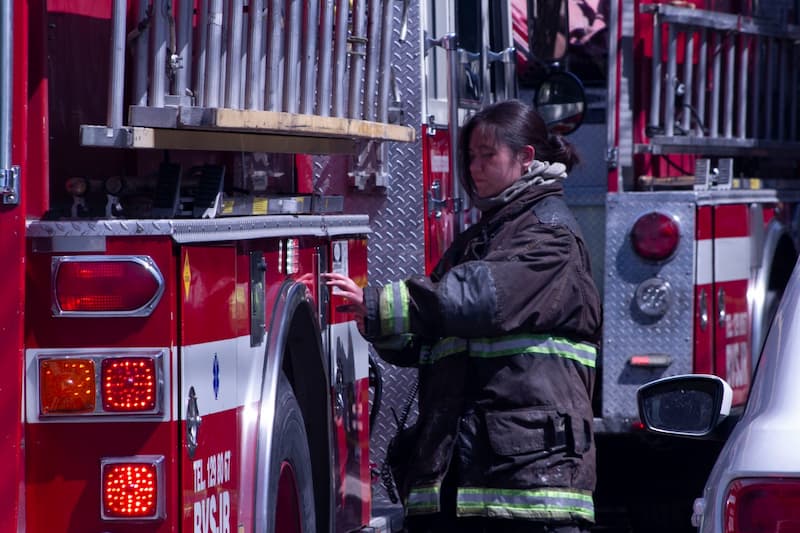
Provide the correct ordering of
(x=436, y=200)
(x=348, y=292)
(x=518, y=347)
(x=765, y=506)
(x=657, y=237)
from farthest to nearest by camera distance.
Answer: (x=657, y=237) < (x=436, y=200) < (x=348, y=292) < (x=518, y=347) < (x=765, y=506)

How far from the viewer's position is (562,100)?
22.3ft

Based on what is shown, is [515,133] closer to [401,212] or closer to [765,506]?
[401,212]

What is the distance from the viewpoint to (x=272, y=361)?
3705 mm

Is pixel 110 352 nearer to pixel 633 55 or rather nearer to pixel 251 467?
pixel 251 467

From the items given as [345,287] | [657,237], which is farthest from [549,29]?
[345,287]

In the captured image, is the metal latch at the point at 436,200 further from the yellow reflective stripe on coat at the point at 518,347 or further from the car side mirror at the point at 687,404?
the car side mirror at the point at 687,404

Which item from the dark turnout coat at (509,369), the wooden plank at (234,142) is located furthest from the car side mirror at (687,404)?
the wooden plank at (234,142)

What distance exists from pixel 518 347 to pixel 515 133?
614 mm

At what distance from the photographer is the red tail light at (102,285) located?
2.98m

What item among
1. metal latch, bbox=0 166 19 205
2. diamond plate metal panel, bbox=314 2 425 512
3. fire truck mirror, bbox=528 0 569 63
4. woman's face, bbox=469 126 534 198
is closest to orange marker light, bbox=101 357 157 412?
metal latch, bbox=0 166 19 205

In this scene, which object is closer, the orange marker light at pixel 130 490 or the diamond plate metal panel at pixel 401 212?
the orange marker light at pixel 130 490

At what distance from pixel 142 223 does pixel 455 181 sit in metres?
3.31

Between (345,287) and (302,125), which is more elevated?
(302,125)

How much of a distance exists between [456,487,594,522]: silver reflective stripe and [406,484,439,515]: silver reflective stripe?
65mm
